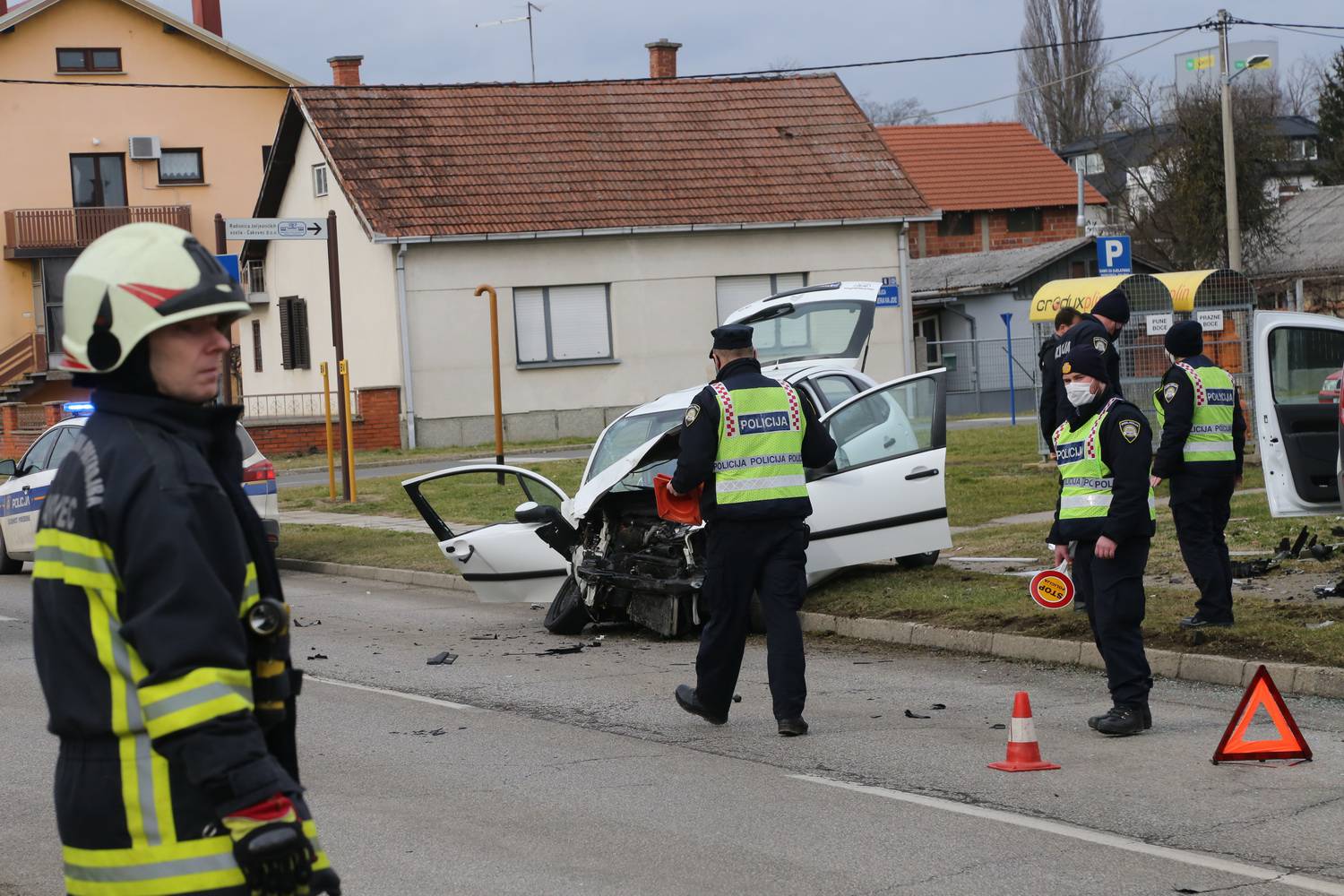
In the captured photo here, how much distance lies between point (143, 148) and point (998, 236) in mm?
27503

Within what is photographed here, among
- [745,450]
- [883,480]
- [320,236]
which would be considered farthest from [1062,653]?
[320,236]

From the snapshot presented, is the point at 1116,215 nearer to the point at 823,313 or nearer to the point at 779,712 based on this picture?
the point at 823,313

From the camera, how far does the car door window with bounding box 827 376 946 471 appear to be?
482 inches

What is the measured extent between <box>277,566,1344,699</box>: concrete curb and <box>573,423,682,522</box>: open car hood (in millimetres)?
1717

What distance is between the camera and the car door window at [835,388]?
13438 millimetres

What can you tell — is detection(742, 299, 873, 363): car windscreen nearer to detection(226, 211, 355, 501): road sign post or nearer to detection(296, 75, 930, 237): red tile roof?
detection(226, 211, 355, 501): road sign post

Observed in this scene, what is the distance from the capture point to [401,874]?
5980mm

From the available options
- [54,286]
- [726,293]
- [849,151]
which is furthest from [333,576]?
[54,286]

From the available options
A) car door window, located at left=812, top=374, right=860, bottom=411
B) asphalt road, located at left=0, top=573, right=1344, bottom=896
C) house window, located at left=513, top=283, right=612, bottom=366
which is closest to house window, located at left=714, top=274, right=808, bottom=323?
house window, located at left=513, top=283, right=612, bottom=366

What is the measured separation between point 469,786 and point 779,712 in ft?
5.57

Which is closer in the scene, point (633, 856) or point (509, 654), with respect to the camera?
point (633, 856)

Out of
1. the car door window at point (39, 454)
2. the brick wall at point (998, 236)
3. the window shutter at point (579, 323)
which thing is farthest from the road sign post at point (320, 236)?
the brick wall at point (998, 236)

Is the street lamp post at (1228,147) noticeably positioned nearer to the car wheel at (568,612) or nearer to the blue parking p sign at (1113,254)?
the blue parking p sign at (1113,254)

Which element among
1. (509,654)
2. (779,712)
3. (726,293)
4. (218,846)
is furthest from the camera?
(726,293)
